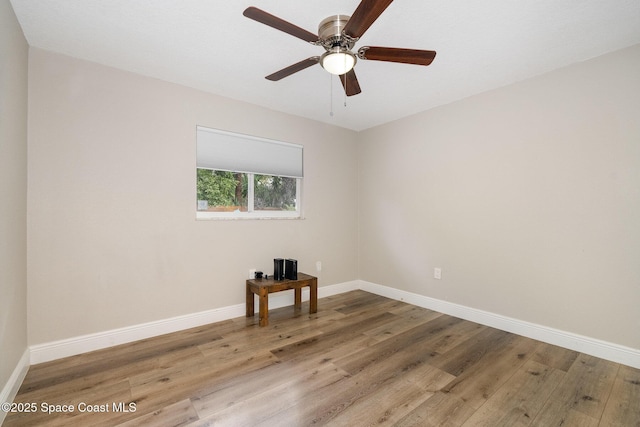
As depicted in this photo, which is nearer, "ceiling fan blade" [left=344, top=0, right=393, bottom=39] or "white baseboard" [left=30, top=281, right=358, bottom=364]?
"ceiling fan blade" [left=344, top=0, right=393, bottom=39]

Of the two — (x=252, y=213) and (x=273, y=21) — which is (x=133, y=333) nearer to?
(x=252, y=213)

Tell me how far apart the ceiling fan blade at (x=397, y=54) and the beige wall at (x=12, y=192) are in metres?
→ 2.05

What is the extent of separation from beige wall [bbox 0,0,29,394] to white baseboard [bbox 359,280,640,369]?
11.5 ft

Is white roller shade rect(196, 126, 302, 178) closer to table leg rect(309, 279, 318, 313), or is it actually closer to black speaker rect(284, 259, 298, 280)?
black speaker rect(284, 259, 298, 280)

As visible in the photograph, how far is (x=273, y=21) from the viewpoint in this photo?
1.42 metres

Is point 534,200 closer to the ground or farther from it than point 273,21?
closer to the ground

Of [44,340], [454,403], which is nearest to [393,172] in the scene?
[454,403]

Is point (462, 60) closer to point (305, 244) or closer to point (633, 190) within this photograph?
point (633, 190)

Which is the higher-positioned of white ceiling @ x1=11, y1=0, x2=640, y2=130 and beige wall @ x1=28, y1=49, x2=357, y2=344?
white ceiling @ x1=11, y1=0, x2=640, y2=130

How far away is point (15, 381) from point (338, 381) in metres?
2.03

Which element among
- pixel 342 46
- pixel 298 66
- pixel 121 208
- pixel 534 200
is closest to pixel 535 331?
pixel 534 200

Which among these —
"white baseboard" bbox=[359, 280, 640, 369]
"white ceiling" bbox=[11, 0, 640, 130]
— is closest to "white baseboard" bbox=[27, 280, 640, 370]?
"white baseboard" bbox=[359, 280, 640, 369]

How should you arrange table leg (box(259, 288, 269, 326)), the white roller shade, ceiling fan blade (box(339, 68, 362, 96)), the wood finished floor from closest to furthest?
the wood finished floor < ceiling fan blade (box(339, 68, 362, 96)) < table leg (box(259, 288, 269, 326)) < the white roller shade

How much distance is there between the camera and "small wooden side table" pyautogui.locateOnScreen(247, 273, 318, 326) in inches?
111
